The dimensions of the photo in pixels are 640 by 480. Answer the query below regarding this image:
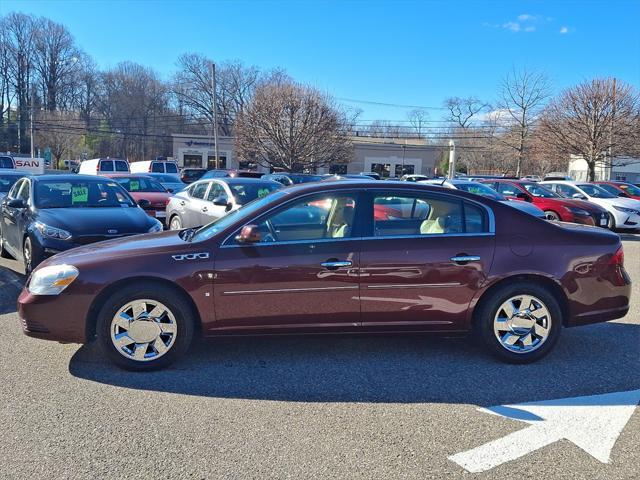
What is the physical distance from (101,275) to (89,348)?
1.03m

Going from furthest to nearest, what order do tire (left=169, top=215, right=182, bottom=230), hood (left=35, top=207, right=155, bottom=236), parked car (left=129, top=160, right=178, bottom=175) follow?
parked car (left=129, top=160, right=178, bottom=175) < tire (left=169, top=215, right=182, bottom=230) < hood (left=35, top=207, right=155, bottom=236)

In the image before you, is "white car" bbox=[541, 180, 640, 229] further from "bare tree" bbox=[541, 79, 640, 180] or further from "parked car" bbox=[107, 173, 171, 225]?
"bare tree" bbox=[541, 79, 640, 180]

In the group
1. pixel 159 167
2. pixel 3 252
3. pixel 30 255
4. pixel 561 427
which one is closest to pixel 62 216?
pixel 30 255

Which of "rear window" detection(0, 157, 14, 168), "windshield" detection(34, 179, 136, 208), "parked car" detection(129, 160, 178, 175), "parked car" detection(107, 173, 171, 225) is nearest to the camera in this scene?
"windshield" detection(34, 179, 136, 208)

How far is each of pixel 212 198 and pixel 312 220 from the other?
6385 mm

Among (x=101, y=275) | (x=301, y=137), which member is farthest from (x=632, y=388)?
(x=301, y=137)

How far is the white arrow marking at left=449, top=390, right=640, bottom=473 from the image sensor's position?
2.94 m

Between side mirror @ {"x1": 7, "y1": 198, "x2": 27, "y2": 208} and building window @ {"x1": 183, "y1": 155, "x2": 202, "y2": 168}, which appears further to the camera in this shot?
building window @ {"x1": 183, "y1": 155, "x2": 202, "y2": 168}

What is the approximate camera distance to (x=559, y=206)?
14.1 metres

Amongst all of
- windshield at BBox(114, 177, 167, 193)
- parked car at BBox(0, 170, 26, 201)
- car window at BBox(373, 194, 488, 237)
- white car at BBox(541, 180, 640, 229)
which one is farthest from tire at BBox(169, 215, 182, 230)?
white car at BBox(541, 180, 640, 229)

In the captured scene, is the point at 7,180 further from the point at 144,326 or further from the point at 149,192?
the point at 144,326

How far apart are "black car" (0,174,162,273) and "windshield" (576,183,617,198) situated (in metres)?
13.9

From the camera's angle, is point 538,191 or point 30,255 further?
point 538,191

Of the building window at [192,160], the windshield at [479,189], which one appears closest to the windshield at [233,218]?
the windshield at [479,189]
